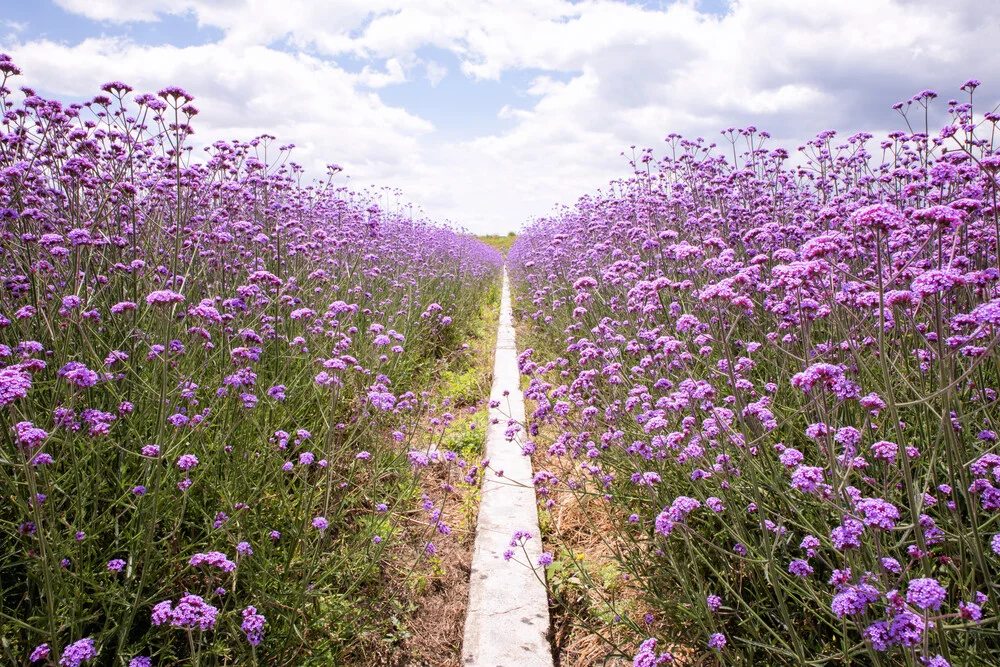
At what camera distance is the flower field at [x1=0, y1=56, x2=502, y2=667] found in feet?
6.78

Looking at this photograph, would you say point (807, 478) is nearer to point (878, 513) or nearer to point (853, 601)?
point (878, 513)

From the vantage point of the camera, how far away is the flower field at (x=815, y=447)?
166 cm

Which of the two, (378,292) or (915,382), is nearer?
(915,382)

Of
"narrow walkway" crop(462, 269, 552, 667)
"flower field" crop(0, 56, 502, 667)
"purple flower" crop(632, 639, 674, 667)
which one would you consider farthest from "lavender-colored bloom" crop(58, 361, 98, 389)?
"purple flower" crop(632, 639, 674, 667)

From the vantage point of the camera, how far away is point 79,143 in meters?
3.75

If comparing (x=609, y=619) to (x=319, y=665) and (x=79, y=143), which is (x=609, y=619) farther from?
(x=79, y=143)

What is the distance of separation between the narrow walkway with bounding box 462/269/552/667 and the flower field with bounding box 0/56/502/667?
0.35 m

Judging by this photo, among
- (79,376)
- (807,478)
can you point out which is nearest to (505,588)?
(807,478)

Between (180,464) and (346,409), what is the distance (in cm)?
264

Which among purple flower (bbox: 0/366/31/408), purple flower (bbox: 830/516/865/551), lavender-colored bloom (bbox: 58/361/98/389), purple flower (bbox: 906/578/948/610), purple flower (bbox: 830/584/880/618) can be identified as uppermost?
purple flower (bbox: 0/366/31/408)

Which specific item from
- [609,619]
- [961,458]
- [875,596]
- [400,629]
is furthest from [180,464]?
[961,458]

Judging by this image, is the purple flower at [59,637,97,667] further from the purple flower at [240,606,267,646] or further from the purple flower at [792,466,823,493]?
the purple flower at [792,466,823,493]

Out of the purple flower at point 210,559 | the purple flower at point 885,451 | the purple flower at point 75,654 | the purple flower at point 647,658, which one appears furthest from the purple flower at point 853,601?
the purple flower at point 75,654

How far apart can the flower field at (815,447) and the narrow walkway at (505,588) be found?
22 centimetres
